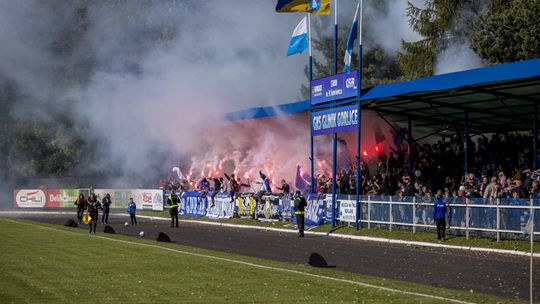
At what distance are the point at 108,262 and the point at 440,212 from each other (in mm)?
12184

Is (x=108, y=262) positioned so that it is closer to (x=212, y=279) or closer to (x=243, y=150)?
(x=212, y=279)

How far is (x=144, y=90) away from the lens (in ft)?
168

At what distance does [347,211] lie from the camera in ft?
101

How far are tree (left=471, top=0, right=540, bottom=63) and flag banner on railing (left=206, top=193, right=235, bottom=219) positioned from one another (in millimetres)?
16494

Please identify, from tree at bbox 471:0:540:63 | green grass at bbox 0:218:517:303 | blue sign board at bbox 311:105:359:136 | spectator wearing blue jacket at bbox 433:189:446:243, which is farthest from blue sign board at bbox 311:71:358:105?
tree at bbox 471:0:540:63

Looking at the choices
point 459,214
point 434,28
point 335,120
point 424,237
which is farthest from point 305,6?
point 434,28

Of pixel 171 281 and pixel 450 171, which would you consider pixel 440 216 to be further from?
pixel 171 281

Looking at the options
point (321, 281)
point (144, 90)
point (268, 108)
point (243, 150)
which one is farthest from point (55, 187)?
point (321, 281)

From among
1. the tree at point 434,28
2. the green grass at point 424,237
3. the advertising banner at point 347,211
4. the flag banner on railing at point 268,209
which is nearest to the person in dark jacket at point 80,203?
the flag banner on railing at point 268,209

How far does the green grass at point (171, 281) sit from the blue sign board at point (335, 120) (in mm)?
11913

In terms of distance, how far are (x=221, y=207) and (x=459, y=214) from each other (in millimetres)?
18121

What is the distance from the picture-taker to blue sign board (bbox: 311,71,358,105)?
30.7 meters

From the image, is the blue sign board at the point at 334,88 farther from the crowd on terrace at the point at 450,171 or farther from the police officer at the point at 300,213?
the police officer at the point at 300,213

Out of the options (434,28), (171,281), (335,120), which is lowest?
(171,281)
